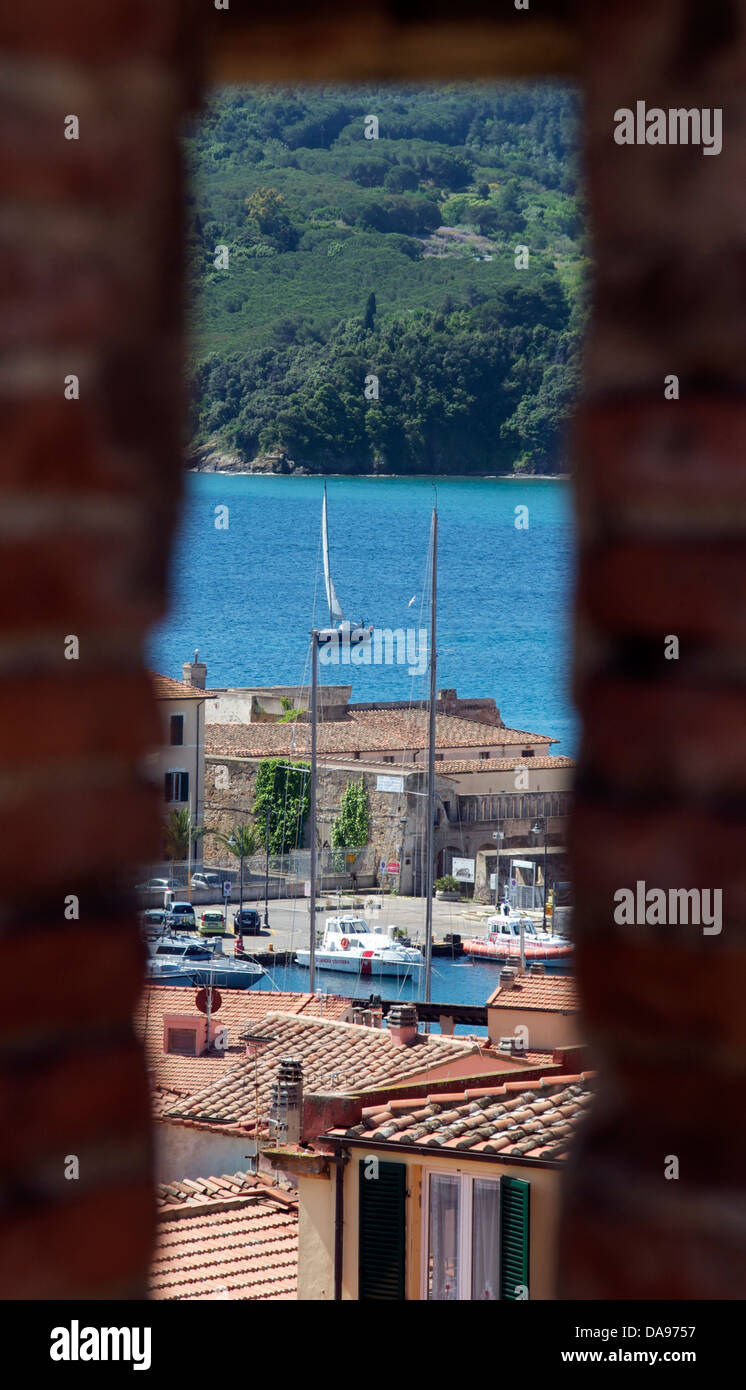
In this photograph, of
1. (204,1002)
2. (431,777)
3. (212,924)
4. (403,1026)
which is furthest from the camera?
(212,924)

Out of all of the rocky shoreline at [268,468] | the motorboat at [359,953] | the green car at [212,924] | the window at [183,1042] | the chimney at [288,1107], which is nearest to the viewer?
the rocky shoreline at [268,468]

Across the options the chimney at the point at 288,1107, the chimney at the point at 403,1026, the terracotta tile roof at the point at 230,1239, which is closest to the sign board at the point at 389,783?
the chimney at the point at 403,1026

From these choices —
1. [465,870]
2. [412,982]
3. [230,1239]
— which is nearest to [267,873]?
[465,870]

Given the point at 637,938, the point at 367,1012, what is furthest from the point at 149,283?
the point at 367,1012

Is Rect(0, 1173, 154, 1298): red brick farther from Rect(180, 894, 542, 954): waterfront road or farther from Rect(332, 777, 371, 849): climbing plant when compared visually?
Rect(332, 777, 371, 849): climbing plant

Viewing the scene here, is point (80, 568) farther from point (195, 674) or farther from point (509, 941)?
point (195, 674)

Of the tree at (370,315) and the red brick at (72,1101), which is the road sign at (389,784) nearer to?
the tree at (370,315)
